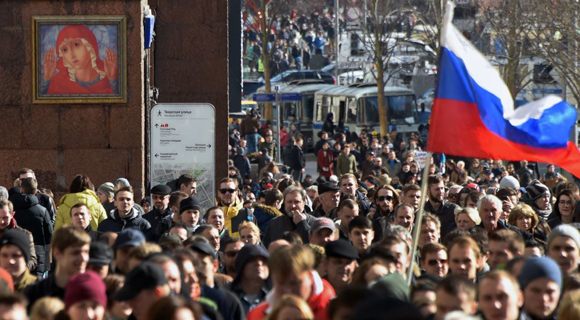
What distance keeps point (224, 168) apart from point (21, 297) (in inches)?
640

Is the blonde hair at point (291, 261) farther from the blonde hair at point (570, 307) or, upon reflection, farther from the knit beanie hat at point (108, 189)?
the knit beanie hat at point (108, 189)

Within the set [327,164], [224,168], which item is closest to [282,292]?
[224,168]

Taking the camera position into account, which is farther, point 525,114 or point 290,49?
point 290,49

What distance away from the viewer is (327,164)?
41562 mm

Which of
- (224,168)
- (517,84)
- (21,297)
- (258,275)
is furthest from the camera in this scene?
(517,84)

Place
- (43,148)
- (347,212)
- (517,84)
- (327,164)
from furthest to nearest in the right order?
(517,84) → (327,164) → (43,148) → (347,212)

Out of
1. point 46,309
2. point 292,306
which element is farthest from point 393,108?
point 292,306

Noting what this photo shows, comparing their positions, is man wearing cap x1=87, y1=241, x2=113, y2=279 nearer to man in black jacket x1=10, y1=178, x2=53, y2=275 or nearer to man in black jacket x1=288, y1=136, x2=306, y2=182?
man in black jacket x1=10, y1=178, x2=53, y2=275

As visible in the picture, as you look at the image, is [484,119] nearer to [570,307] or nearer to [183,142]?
[570,307]

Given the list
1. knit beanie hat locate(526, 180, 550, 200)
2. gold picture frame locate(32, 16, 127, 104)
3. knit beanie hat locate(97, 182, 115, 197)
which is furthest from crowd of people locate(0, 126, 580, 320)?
gold picture frame locate(32, 16, 127, 104)

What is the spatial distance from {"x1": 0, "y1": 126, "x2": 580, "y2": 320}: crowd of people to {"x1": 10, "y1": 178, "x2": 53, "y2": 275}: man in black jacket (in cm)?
2

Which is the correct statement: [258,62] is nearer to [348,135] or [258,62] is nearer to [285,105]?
[285,105]

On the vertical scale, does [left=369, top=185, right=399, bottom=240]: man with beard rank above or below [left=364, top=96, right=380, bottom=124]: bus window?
below

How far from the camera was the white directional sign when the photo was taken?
1998 centimetres
